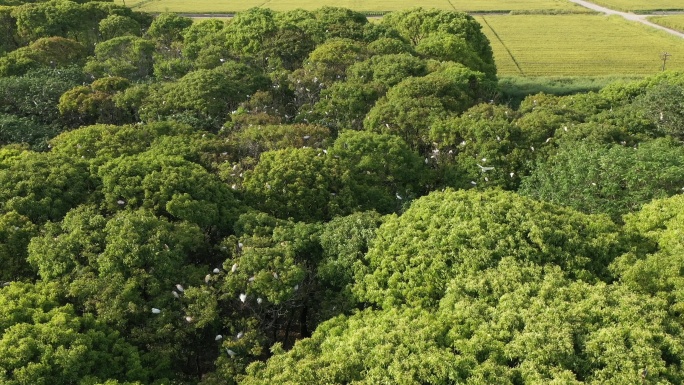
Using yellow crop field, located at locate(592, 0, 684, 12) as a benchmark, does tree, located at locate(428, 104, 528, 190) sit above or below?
below

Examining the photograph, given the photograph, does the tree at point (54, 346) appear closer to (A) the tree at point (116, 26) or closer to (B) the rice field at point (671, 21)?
(A) the tree at point (116, 26)

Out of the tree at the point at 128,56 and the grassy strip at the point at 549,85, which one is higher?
the tree at the point at 128,56

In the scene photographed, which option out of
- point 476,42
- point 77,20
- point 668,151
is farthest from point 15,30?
point 668,151

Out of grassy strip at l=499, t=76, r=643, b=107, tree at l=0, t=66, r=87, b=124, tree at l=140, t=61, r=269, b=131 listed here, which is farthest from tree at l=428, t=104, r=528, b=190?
tree at l=0, t=66, r=87, b=124

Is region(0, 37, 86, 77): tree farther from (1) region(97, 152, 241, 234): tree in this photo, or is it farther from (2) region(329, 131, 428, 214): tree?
(2) region(329, 131, 428, 214): tree

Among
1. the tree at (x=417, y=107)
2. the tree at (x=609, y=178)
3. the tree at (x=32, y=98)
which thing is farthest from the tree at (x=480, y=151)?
the tree at (x=32, y=98)

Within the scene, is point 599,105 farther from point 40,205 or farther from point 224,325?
point 40,205
